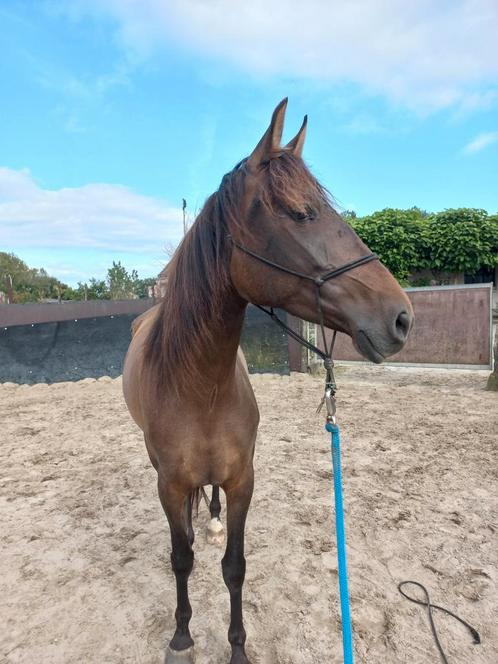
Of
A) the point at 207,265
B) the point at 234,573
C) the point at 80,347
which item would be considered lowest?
the point at 234,573

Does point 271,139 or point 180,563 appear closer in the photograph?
point 271,139

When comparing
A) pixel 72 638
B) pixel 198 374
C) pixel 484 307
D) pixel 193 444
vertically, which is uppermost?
pixel 484 307

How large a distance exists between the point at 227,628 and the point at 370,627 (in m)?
0.67

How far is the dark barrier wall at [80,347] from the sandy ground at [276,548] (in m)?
2.72

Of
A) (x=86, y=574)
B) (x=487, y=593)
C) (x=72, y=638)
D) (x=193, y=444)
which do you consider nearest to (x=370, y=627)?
(x=487, y=593)

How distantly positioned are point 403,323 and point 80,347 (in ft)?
24.2

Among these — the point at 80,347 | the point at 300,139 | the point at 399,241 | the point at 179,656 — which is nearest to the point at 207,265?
the point at 300,139

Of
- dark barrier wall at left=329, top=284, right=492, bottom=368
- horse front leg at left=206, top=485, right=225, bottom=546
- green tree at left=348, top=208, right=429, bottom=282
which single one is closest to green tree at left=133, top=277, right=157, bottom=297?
green tree at left=348, top=208, right=429, bottom=282

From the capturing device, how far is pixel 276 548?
257 cm

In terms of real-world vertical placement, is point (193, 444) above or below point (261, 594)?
above

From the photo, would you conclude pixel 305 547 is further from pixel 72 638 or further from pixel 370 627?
pixel 72 638

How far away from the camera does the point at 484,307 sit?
25.1ft

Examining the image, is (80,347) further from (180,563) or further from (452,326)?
(452,326)

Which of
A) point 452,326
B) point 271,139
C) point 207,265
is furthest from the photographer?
point 452,326
